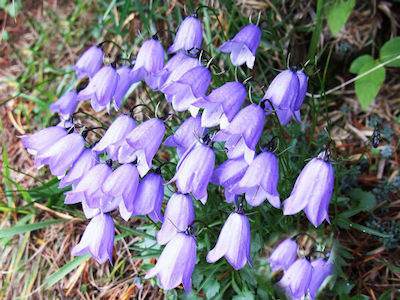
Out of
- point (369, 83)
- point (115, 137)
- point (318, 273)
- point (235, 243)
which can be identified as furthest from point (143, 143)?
point (369, 83)

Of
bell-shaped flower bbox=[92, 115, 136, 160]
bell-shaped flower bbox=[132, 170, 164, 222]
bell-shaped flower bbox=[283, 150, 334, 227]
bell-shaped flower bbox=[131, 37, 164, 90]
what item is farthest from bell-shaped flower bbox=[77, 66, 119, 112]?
bell-shaped flower bbox=[283, 150, 334, 227]

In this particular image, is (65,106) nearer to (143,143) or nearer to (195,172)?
(143,143)

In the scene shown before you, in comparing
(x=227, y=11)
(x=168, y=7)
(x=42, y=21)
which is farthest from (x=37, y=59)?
(x=227, y=11)

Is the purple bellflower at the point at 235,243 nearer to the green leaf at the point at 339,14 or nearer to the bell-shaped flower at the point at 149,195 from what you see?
the bell-shaped flower at the point at 149,195

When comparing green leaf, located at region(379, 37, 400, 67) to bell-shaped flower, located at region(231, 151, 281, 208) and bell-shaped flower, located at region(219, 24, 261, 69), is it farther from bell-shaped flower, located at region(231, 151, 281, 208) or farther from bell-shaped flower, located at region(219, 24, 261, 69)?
bell-shaped flower, located at region(231, 151, 281, 208)

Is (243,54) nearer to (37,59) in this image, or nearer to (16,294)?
(16,294)
